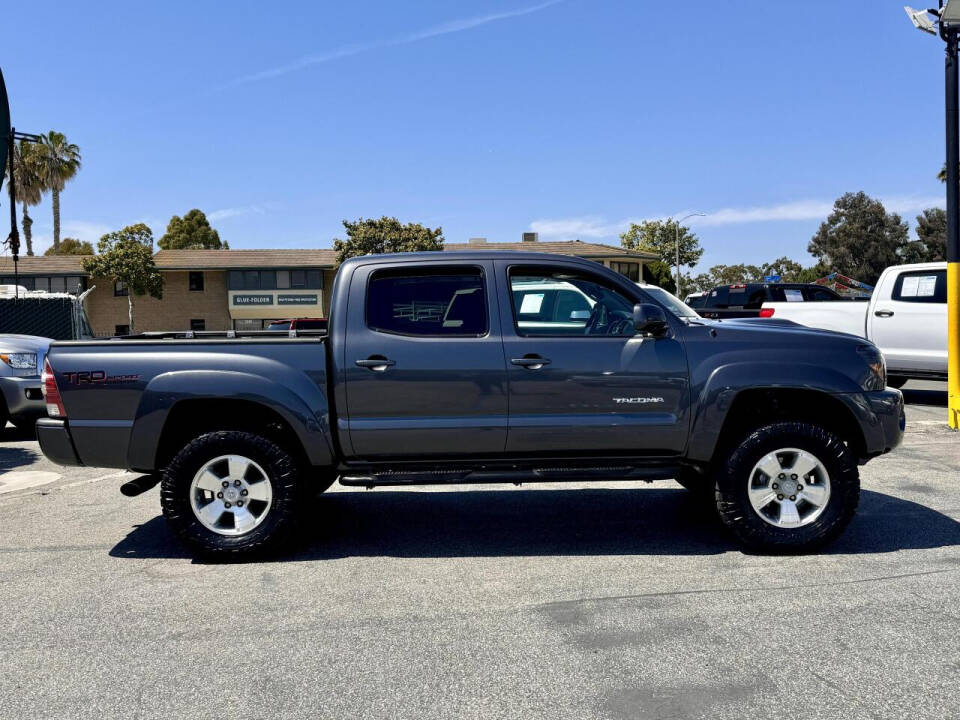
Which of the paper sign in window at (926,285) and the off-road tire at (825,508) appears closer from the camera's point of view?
the off-road tire at (825,508)

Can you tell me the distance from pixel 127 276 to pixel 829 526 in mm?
51396

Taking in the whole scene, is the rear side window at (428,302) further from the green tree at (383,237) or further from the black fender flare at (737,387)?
the green tree at (383,237)

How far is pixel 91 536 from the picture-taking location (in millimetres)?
6195

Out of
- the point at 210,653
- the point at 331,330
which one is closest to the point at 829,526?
the point at 331,330

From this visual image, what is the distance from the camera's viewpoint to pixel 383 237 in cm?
6216

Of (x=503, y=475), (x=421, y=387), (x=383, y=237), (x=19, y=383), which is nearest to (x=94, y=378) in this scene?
(x=421, y=387)

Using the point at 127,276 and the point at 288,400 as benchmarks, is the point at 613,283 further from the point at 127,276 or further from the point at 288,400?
the point at 127,276

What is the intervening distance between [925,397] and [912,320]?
2.12m

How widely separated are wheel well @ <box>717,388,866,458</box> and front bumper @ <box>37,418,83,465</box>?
4.20m

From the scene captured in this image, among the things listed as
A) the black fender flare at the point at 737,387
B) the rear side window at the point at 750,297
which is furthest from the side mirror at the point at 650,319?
the rear side window at the point at 750,297

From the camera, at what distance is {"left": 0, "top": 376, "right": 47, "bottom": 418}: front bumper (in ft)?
35.5

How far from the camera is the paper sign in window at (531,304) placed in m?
5.72

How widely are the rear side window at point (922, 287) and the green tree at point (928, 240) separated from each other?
229ft

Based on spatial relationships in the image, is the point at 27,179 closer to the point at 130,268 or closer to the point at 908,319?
the point at 130,268
